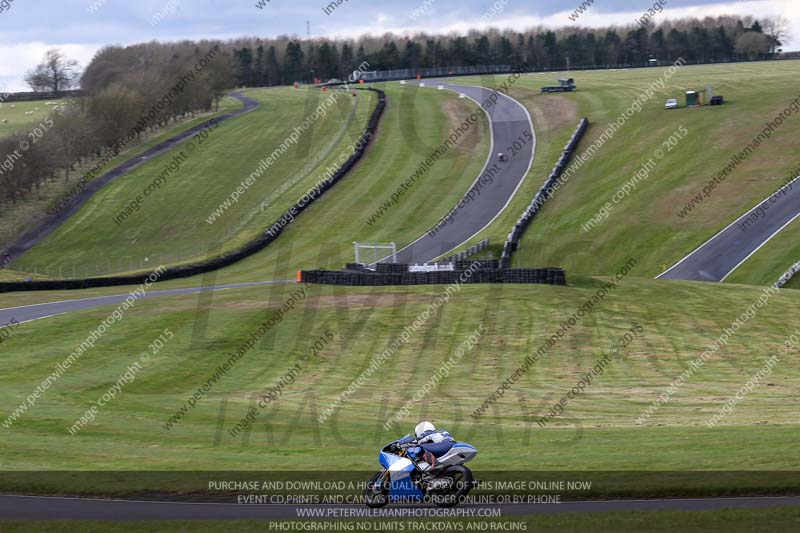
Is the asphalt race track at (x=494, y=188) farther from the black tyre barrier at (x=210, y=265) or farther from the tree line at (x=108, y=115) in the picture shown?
the tree line at (x=108, y=115)

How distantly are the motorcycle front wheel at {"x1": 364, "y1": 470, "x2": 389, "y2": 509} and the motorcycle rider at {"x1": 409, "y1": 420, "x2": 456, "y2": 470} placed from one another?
0.75 meters

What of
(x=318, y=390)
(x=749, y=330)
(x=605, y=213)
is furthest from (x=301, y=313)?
Answer: (x=605, y=213)

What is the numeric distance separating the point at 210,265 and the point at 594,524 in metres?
46.0

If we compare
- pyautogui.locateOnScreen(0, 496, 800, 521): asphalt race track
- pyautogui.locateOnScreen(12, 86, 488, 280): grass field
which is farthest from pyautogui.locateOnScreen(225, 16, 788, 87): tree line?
pyautogui.locateOnScreen(0, 496, 800, 521): asphalt race track

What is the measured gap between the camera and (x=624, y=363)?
103ft

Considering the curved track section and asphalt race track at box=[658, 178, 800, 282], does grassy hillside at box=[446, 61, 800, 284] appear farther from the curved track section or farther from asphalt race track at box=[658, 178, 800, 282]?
the curved track section

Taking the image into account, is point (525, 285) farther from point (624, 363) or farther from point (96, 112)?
point (96, 112)

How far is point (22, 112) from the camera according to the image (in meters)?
144

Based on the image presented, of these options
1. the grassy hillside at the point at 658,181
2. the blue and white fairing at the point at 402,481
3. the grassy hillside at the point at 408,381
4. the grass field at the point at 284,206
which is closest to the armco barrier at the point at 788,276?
the grassy hillside at the point at 658,181

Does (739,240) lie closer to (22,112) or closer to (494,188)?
(494,188)

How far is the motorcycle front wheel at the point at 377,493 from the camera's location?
15.8 metres

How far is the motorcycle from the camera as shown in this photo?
15617 mm

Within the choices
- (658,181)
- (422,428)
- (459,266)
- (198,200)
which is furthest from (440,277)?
(198,200)

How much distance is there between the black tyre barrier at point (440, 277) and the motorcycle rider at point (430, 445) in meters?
25.4
